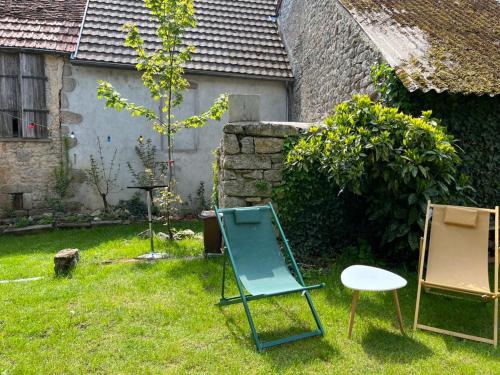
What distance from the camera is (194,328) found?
328 cm

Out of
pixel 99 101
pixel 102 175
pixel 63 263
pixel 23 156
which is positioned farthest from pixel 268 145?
pixel 23 156

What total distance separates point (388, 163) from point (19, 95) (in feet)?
26.4

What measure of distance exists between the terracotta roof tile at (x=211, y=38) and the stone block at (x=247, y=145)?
15.2 ft

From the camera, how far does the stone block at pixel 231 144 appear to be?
493cm

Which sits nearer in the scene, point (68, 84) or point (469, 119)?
point (469, 119)

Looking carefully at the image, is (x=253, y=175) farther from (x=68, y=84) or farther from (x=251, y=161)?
(x=68, y=84)

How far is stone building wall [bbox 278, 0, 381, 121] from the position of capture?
6.24 metres

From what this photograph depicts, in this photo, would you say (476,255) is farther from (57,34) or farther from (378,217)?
(57,34)

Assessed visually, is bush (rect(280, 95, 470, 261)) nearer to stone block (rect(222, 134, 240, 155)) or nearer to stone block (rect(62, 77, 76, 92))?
stone block (rect(222, 134, 240, 155))

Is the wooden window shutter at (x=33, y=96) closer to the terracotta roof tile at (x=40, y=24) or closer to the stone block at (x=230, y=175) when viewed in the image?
the terracotta roof tile at (x=40, y=24)

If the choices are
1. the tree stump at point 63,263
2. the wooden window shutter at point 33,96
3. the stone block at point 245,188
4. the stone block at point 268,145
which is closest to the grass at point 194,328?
the tree stump at point 63,263

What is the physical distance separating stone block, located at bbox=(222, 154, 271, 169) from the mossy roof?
82.5 inches

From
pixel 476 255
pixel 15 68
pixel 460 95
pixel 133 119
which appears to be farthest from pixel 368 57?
pixel 15 68

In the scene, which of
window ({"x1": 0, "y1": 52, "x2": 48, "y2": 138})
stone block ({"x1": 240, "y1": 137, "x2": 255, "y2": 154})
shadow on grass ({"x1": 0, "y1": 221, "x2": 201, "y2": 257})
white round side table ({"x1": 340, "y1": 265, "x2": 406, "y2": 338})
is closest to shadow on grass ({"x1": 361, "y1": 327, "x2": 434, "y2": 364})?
white round side table ({"x1": 340, "y1": 265, "x2": 406, "y2": 338})
